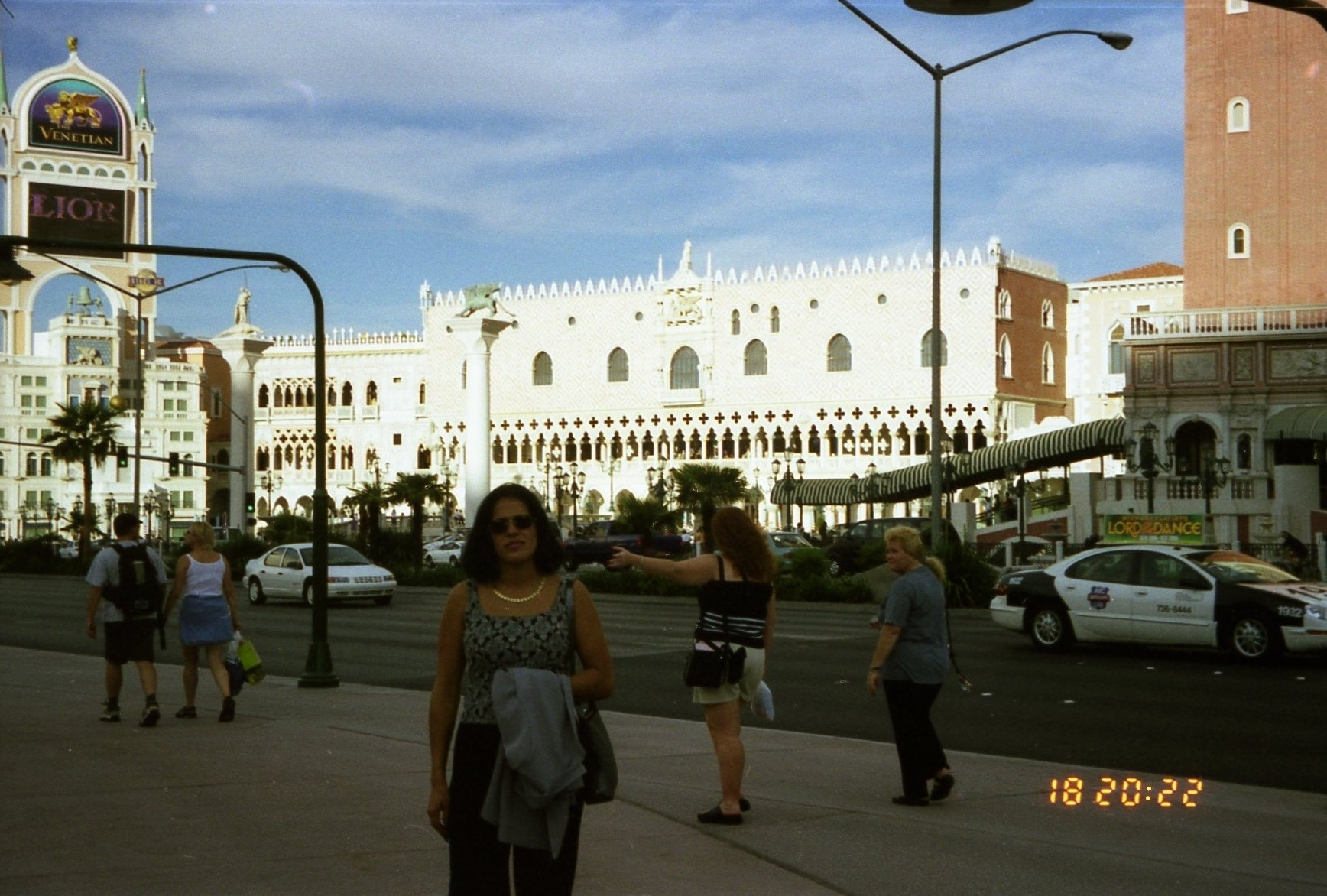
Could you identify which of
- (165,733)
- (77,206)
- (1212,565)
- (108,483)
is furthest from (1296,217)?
(77,206)

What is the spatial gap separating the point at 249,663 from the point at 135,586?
3.55 feet

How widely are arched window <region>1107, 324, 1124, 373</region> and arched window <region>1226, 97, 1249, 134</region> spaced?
28.3 meters

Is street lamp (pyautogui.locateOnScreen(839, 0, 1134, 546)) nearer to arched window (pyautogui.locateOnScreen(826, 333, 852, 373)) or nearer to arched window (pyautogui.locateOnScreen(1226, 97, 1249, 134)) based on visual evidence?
arched window (pyautogui.locateOnScreen(1226, 97, 1249, 134))

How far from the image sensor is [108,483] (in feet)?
347

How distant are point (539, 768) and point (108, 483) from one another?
107m

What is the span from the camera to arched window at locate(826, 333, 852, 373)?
85.1 meters

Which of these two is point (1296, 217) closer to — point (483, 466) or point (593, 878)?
point (483, 466)

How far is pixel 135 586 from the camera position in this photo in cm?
1263

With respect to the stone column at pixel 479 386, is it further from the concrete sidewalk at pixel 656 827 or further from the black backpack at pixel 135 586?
the concrete sidewalk at pixel 656 827

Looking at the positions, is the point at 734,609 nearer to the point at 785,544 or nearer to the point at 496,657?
the point at 496,657

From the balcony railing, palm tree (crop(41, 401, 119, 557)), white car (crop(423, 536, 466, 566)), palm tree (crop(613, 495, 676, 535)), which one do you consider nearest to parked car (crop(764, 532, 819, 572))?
palm tree (crop(613, 495, 676, 535))

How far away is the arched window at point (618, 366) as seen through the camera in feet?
308

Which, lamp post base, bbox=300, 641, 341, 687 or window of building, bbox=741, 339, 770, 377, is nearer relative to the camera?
lamp post base, bbox=300, 641, 341, 687

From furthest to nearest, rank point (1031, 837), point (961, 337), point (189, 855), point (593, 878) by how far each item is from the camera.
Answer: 1. point (961, 337)
2. point (1031, 837)
3. point (189, 855)
4. point (593, 878)
